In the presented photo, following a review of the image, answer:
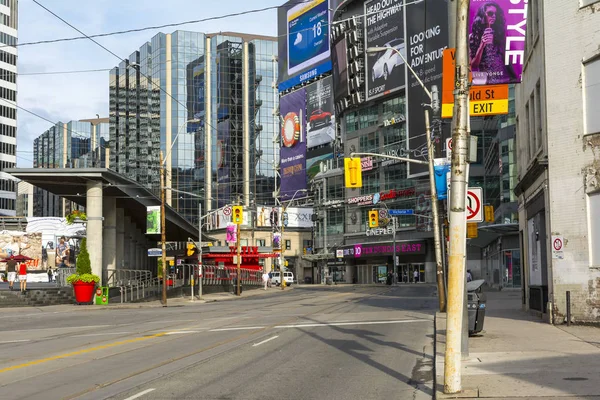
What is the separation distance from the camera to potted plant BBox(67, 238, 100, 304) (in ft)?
134

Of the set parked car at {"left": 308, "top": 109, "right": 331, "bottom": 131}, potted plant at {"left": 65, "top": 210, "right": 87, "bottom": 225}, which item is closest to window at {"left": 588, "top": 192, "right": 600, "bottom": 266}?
potted plant at {"left": 65, "top": 210, "right": 87, "bottom": 225}

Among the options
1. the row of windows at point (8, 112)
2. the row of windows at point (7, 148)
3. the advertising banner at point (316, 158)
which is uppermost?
the row of windows at point (8, 112)

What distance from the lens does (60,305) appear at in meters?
41.0

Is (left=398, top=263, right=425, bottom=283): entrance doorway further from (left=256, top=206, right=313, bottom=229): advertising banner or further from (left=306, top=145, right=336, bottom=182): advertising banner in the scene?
(left=256, top=206, right=313, bottom=229): advertising banner

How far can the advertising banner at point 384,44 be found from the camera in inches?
3679

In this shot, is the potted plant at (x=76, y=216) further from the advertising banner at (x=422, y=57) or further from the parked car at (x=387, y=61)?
the parked car at (x=387, y=61)

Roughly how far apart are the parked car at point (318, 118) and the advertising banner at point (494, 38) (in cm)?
10288

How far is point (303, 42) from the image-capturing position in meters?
126

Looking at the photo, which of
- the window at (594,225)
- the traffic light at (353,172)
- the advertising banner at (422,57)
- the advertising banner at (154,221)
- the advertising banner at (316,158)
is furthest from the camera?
the advertising banner at (316,158)

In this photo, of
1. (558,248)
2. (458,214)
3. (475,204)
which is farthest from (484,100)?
(558,248)

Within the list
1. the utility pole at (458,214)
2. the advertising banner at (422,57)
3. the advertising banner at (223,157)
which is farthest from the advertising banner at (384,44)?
the utility pole at (458,214)

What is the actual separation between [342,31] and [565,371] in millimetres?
96614

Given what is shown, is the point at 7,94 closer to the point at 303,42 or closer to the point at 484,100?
the point at 303,42

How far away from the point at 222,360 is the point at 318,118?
106548mm
